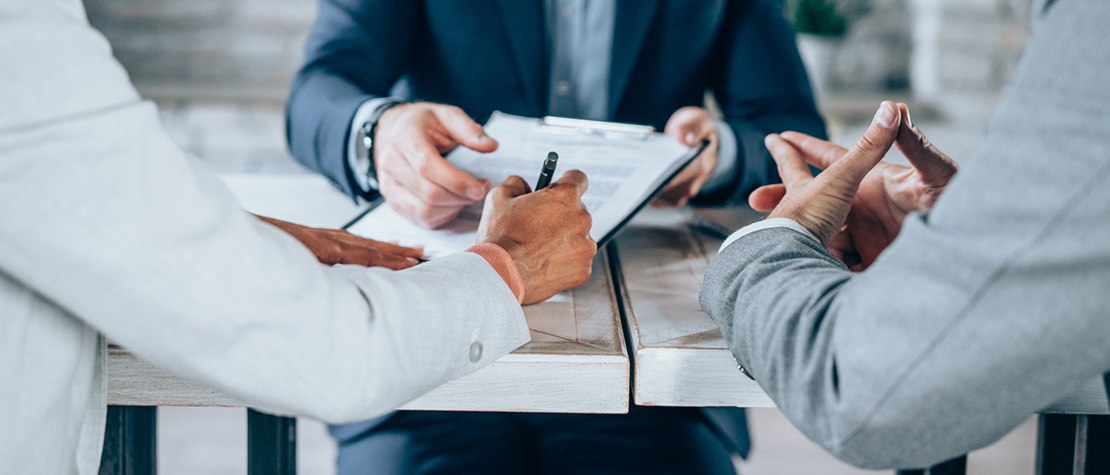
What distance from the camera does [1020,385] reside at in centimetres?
39

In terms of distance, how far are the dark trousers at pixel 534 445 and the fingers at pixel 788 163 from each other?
1.06 ft

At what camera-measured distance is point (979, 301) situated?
14.4 inches

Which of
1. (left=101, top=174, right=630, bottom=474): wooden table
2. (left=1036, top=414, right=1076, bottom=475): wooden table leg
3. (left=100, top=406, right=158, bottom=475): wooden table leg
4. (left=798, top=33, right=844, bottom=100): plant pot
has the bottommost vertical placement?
(left=798, top=33, right=844, bottom=100): plant pot

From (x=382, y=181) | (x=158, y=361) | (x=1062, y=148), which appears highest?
(x=1062, y=148)

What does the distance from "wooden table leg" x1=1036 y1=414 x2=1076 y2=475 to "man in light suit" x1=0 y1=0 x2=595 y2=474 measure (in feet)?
1.90

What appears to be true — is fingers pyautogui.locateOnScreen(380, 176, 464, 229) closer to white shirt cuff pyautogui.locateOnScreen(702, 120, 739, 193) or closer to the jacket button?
the jacket button

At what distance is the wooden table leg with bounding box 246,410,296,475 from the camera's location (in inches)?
29.0

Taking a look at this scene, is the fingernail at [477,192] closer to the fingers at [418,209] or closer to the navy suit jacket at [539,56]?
the fingers at [418,209]

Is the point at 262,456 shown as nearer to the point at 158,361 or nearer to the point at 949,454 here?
the point at 158,361

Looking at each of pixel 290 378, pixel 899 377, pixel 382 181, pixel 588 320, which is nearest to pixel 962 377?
pixel 899 377

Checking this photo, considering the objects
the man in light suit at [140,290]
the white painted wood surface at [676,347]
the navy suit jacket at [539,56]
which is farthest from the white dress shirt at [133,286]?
the navy suit jacket at [539,56]

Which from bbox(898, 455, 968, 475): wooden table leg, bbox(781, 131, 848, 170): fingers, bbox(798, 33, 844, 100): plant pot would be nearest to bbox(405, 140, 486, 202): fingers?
bbox(781, 131, 848, 170): fingers

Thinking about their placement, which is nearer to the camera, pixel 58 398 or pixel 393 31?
pixel 58 398

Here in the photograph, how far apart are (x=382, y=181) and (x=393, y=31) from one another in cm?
44
